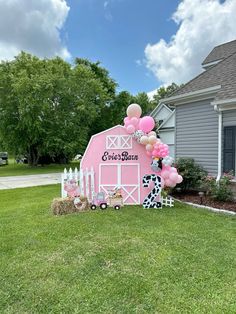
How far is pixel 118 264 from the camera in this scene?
3850 mm

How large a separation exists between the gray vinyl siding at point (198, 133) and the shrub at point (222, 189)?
3.28 feet

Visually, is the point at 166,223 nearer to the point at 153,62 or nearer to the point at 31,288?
the point at 31,288

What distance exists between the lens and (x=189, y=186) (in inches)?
358

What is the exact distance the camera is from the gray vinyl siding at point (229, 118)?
771cm

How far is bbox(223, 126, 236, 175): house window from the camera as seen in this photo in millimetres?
7773

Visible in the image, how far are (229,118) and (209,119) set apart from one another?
3.35 ft

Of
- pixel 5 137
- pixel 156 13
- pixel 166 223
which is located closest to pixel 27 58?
pixel 5 137

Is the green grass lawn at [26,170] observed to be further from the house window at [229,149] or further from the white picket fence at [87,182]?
the house window at [229,149]

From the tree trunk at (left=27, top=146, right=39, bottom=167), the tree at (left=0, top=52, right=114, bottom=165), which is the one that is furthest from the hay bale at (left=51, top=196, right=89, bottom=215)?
the tree trunk at (left=27, top=146, right=39, bottom=167)

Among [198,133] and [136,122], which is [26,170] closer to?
[198,133]

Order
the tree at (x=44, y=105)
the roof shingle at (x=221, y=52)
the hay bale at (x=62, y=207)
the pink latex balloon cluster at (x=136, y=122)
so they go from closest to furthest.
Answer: the hay bale at (x=62, y=207)
the pink latex balloon cluster at (x=136, y=122)
the roof shingle at (x=221, y=52)
the tree at (x=44, y=105)

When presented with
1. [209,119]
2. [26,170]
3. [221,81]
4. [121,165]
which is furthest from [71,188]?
[26,170]

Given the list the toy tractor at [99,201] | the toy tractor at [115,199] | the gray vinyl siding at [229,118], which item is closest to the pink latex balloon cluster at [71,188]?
the toy tractor at [99,201]

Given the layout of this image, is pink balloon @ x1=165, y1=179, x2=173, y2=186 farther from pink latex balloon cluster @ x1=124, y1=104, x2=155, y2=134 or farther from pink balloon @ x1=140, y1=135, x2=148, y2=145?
pink latex balloon cluster @ x1=124, y1=104, x2=155, y2=134
